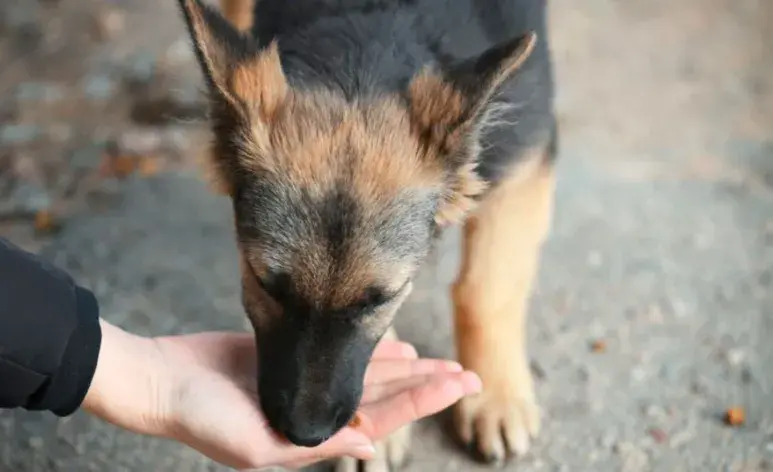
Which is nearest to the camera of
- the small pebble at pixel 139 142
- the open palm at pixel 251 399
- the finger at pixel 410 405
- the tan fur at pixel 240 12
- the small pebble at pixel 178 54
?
the open palm at pixel 251 399

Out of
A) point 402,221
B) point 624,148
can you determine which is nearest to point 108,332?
point 402,221

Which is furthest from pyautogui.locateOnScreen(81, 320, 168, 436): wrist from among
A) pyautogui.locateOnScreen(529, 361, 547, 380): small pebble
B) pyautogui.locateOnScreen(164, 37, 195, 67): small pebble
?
pyautogui.locateOnScreen(164, 37, 195, 67): small pebble

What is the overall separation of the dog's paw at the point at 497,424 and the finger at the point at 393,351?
20cm

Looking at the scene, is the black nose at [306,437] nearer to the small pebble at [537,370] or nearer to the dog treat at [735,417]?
the small pebble at [537,370]

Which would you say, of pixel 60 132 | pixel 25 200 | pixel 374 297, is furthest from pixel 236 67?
pixel 60 132

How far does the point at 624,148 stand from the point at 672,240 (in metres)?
0.47

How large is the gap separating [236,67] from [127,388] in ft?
2.22

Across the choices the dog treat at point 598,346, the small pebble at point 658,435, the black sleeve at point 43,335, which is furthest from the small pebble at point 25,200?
the small pebble at point 658,435

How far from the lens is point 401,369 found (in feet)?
6.50

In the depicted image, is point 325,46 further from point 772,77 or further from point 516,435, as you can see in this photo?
point 772,77

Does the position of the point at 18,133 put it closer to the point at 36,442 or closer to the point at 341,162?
the point at 36,442

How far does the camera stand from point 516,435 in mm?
2115

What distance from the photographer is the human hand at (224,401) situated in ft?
5.62

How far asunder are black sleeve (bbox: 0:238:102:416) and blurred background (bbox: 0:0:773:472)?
18.7 inches
